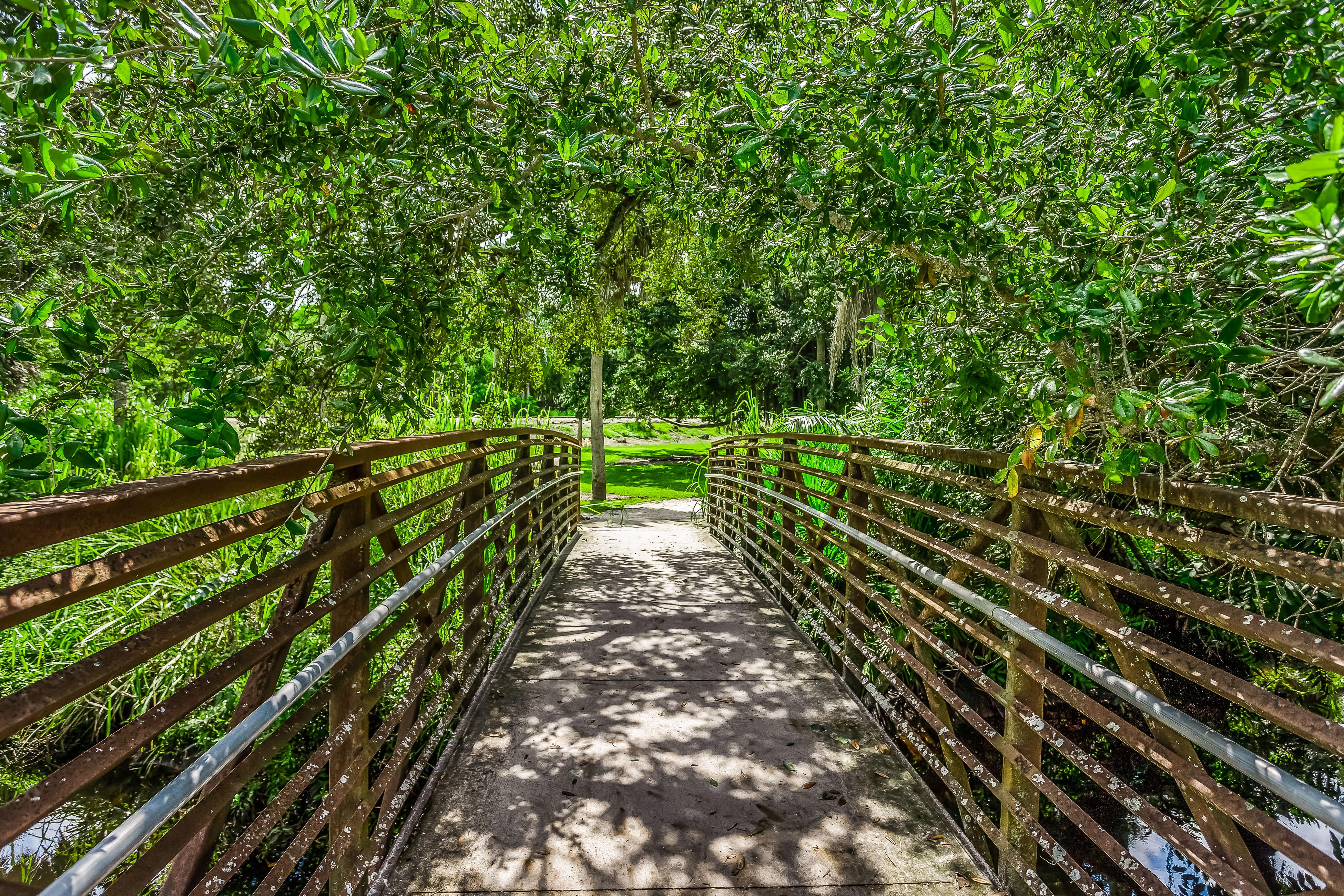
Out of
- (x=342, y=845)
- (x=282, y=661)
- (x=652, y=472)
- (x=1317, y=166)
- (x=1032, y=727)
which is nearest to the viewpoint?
(x=1317, y=166)

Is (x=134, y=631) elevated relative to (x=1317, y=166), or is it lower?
lower

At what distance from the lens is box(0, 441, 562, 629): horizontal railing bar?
1.04 metres

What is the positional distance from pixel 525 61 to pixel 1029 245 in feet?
8.37

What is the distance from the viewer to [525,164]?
114 inches

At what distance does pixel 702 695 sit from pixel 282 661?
2267 millimetres

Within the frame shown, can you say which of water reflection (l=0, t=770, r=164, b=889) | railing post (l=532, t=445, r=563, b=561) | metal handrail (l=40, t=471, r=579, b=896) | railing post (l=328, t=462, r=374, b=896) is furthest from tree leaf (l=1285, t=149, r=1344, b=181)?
railing post (l=532, t=445, r=563, b=561)

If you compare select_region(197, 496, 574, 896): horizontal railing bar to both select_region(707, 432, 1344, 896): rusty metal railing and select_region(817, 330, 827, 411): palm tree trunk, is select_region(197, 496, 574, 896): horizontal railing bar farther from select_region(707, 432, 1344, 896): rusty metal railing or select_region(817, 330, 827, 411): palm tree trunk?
select_region(817, 330, 827, 411): palm tree trunk

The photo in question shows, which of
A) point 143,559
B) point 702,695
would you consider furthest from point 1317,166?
point 702,695

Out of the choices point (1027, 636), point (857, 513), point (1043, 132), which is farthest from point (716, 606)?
point (1043, 132)

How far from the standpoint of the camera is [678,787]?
2.79 metres

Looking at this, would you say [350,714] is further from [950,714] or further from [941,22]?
[941,22]

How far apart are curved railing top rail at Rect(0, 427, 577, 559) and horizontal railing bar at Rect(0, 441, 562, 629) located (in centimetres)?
6

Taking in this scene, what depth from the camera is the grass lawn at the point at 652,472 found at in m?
16.3

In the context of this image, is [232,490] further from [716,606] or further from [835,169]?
[716,606]
